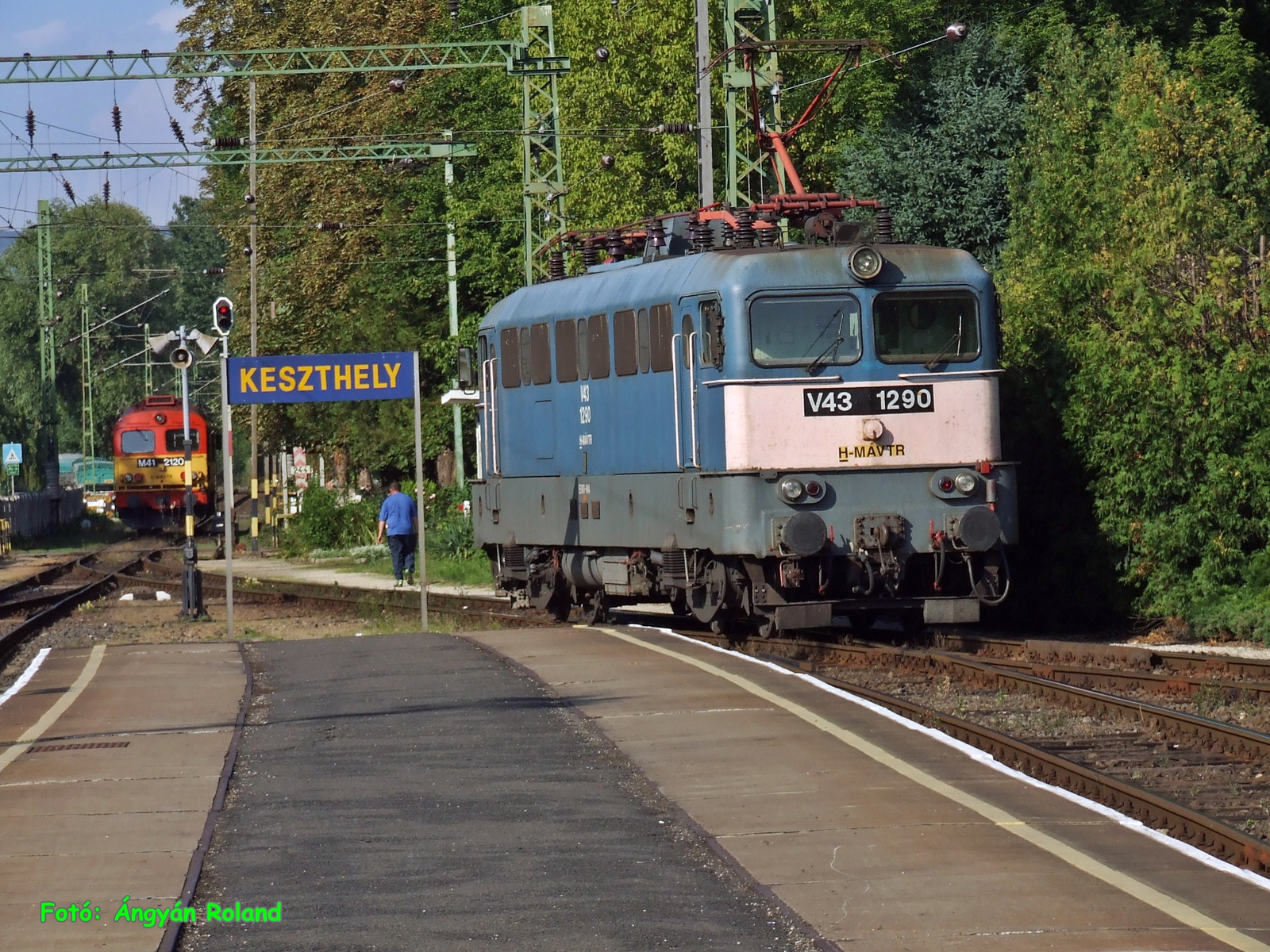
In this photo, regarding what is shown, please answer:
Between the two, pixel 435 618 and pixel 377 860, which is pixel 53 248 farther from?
Answer: pixel 377 860

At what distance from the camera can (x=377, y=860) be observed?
8227 millimetres

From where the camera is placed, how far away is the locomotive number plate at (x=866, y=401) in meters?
16.8

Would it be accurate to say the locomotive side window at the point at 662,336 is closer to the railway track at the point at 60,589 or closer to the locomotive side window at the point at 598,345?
the locomotive side window at the point at 598,345

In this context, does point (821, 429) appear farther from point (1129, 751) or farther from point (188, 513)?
point (188, 513)

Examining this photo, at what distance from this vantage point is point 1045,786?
31.5 ft

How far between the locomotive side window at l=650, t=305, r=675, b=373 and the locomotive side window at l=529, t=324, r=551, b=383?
296 centimetres

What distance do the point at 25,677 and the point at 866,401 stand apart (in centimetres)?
769

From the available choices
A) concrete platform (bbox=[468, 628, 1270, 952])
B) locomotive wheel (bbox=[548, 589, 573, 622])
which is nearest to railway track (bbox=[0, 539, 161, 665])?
locomotive wheel (bbox=[548, 589, 573, 622])

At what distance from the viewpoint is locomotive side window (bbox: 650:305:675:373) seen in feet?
57.9

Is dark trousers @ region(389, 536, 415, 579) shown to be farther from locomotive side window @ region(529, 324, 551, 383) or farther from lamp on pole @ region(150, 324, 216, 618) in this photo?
locomotive side window @ region(529, 324, 551, 383)

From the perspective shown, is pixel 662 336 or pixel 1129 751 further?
pixel 662 336

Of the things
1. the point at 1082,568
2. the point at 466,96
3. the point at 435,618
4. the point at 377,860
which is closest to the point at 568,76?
the point at 466,96

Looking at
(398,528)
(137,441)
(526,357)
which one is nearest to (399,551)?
(398,528)

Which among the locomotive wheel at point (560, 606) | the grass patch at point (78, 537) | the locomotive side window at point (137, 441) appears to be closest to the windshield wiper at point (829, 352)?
the locomotive wheel at point (560, 606)
